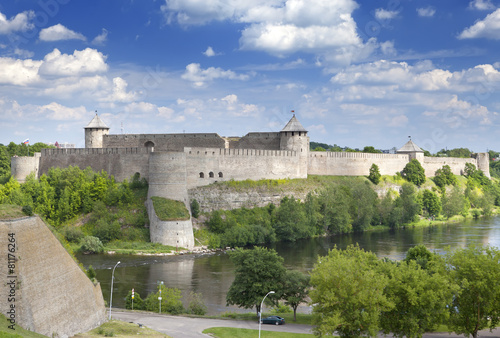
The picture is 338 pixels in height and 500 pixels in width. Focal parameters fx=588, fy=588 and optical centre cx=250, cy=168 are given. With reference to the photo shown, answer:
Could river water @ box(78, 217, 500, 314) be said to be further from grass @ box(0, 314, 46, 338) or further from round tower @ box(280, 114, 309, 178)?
grass @ box(0, 314, 46, 338)

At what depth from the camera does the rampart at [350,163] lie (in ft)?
233

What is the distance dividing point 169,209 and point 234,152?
39.3 feet

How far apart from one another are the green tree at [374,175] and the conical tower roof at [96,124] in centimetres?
3368

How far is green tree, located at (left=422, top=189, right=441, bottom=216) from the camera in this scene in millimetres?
75188

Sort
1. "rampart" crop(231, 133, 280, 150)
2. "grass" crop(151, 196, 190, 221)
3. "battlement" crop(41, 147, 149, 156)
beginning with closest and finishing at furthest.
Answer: "grass" crop(151, 196, 190, 221) < "battlement" crop(41, 147, 149, 156) < "rampart" crop(231, 133, 280, 150)

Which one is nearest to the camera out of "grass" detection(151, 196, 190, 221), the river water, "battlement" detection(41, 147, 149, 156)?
the river water

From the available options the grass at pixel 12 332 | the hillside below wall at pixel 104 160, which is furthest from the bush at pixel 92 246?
the grass at pixel 12 332

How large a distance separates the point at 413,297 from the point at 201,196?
34071 mm

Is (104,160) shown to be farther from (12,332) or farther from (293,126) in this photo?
(12,332)

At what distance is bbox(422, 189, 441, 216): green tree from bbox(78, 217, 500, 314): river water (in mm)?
8622

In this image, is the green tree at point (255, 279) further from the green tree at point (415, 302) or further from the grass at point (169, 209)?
the grass at point (169, 209)

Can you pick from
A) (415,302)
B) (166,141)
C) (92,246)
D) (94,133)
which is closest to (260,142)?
(166,141)

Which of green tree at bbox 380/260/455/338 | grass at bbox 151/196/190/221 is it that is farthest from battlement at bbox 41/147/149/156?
green tree at bbox 380/260/455/338

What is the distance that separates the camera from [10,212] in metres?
22.5
